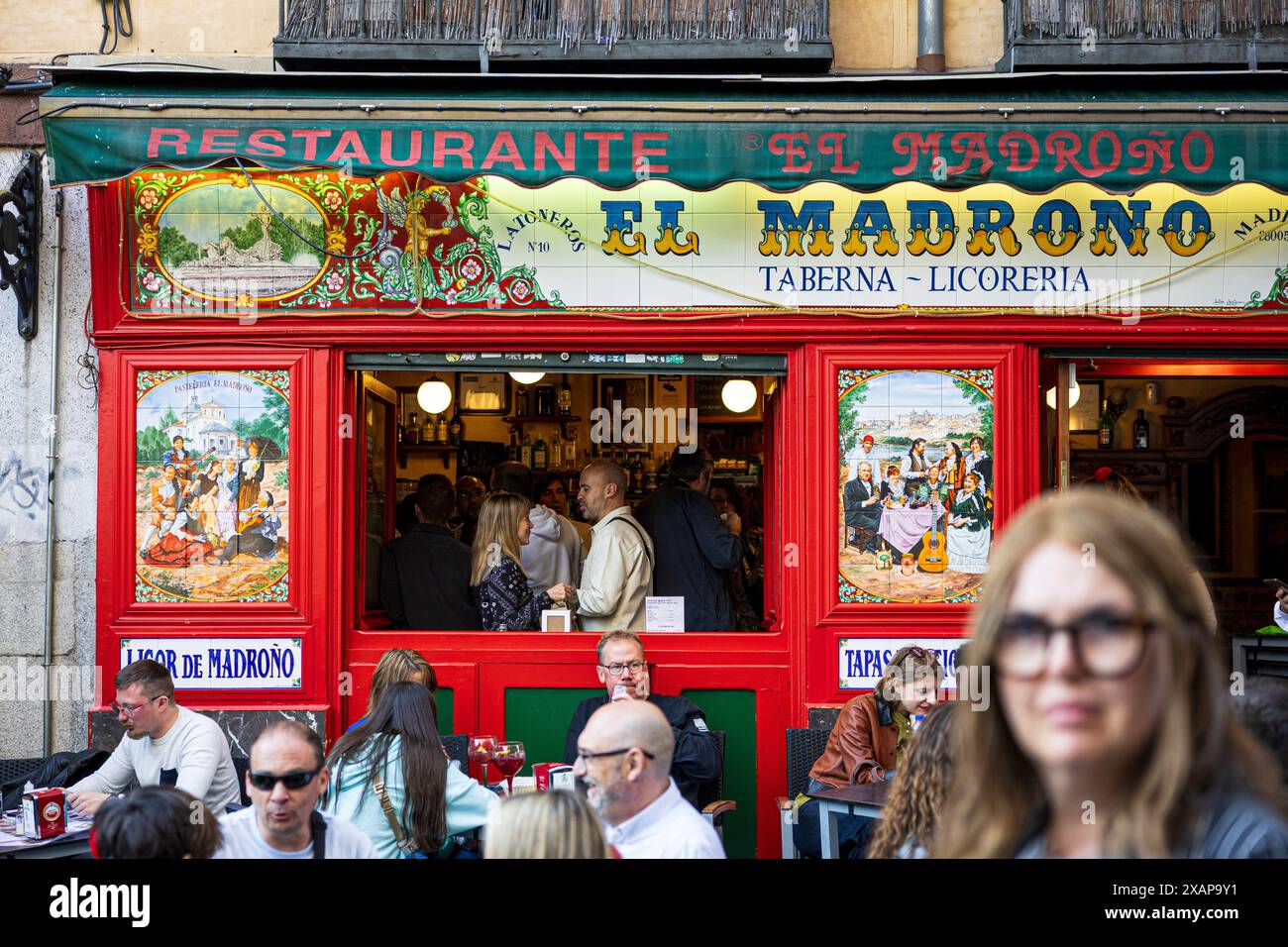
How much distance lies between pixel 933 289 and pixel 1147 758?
6.16 metres

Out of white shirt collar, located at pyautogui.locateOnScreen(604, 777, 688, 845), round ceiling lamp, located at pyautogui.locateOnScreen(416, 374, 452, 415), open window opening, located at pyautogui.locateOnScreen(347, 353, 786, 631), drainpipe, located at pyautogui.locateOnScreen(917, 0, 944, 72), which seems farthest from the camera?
round ceiling lamp, located at pyautogui.locateOnScreen(416, 374, 452, 415)

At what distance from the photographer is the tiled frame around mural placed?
7758 mm

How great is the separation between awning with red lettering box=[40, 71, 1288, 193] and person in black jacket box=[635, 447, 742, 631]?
2.20 metres

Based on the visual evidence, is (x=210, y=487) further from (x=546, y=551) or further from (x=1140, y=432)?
(x=1140, y=432)

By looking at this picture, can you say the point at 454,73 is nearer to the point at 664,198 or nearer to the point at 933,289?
the point at 664,198

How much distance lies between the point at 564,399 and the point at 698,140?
429cm

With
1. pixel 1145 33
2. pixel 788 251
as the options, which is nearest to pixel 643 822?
pixel 788 251

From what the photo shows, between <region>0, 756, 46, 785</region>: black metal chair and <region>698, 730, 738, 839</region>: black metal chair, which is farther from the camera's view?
<region>0, 756, 46, 785</region>: black metal chair

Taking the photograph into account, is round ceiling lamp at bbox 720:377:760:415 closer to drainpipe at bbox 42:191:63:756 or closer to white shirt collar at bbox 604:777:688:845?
drainpipe at bbox 42:191:63:756

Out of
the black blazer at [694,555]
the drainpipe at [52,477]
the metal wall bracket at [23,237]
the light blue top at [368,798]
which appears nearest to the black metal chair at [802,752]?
the black blazer at [694,555]

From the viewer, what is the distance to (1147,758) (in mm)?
1897

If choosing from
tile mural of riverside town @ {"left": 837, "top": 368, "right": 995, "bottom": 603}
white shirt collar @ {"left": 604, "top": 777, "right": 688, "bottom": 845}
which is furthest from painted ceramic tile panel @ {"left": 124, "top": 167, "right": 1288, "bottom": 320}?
white shirt collar @ {"left": 604, "top": 777, "right": 688, "bottom": 845}

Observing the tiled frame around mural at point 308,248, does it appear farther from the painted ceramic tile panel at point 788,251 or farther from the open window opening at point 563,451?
the open window opening at point 563,451

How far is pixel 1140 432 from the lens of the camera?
12.1 meters
